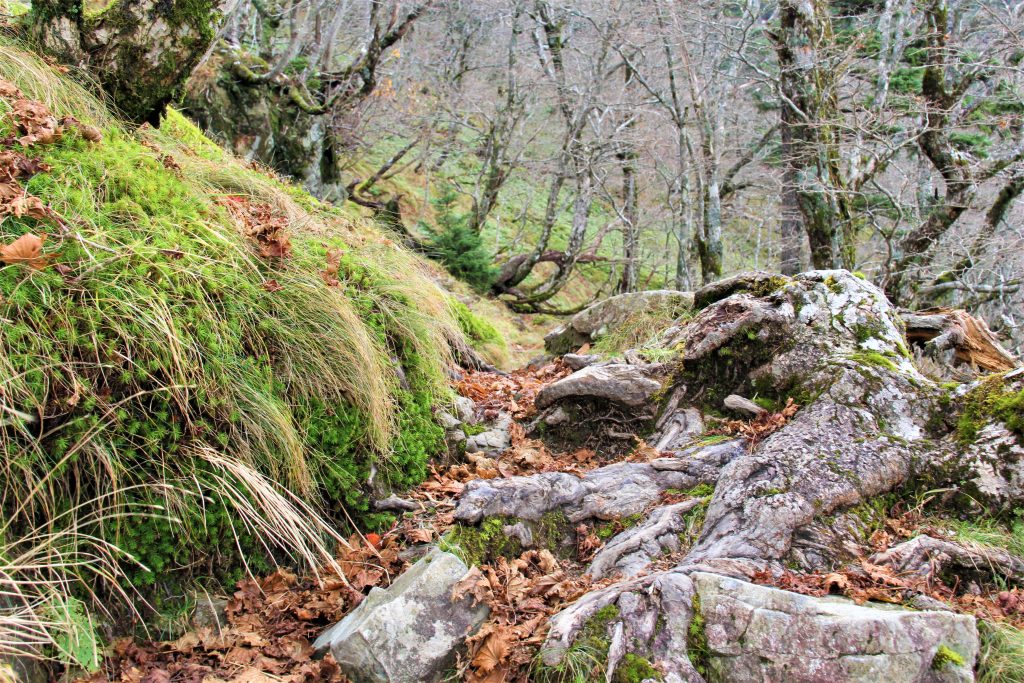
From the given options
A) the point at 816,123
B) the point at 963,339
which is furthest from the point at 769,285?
the point at 816,123

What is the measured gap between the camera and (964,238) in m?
8.90

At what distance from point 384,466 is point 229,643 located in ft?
4.00

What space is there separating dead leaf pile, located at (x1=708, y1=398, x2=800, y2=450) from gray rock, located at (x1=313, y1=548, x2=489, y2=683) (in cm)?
195

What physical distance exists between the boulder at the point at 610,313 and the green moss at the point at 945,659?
4.59 metres

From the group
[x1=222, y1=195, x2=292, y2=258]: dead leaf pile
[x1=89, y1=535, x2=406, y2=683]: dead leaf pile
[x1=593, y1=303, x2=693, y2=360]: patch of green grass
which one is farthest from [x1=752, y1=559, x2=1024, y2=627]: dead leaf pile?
[x1=593, y1=303, x2=693, y2=360]: patch of green grass

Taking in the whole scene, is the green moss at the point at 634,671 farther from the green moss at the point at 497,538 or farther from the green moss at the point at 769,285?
the green moss at the point at 769,285

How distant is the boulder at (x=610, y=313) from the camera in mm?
6910

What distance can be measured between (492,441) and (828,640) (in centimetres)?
252

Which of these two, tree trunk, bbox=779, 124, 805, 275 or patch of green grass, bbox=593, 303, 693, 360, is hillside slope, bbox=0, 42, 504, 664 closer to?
patch of green grass, bbox=593, 303, 693, 360

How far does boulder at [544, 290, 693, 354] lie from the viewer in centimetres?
691

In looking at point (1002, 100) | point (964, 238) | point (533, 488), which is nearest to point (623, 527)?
point (533, 488)

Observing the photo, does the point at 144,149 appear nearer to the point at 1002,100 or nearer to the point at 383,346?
the point at 383,346

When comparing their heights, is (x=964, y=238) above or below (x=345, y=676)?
above

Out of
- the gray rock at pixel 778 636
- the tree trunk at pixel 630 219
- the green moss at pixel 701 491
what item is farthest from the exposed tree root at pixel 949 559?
the tree trunk at pixel 630 219
